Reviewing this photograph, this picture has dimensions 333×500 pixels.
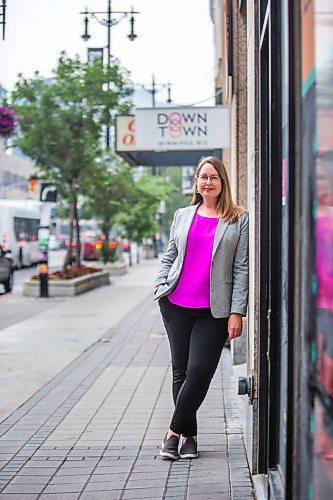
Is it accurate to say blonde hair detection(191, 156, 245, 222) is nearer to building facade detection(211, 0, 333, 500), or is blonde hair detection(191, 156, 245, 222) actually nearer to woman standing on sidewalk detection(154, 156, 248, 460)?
woman standing on sidewalk detection(154, 156, 248, 460)

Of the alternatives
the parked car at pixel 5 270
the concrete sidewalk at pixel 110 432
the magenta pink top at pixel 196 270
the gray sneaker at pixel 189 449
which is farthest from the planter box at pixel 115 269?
the magenta pink top at pixel 196 270

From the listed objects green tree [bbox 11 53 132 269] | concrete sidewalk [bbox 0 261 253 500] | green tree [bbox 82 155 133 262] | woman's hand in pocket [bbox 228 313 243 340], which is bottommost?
concrete sidewalk [bbox 0 261 253 500]

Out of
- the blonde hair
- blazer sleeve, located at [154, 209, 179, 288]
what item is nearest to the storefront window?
the blonde hair

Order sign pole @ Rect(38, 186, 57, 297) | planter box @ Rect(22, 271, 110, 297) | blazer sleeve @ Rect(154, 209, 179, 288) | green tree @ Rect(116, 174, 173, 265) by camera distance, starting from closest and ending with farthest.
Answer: blazer sleeve @ Rect(154, 209, 179, 288) < sign pole @ Rect(38, 186, 57, 297) < planter box @ Rect(22, 271, 110, 297) < green tree @ Rect(116, 174, 173, 265)

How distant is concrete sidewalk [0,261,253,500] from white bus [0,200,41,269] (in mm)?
26272

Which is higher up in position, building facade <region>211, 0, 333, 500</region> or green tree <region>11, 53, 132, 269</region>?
green tree <region>11, 53, 132, 269</region>

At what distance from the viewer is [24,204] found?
44.2 metres

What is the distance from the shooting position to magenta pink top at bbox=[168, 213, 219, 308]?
5531 millimetres

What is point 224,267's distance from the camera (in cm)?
547

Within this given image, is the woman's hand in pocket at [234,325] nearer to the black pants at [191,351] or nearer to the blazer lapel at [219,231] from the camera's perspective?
the black pants at [191,351]

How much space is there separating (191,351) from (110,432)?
1416 millimetres

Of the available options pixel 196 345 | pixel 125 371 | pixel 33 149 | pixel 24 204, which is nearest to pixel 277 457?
pixel 196 345

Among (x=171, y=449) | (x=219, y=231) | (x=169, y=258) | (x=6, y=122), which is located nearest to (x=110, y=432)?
(x=171, y=449)

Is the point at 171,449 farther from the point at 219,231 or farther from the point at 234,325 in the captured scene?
the point at 219,231
